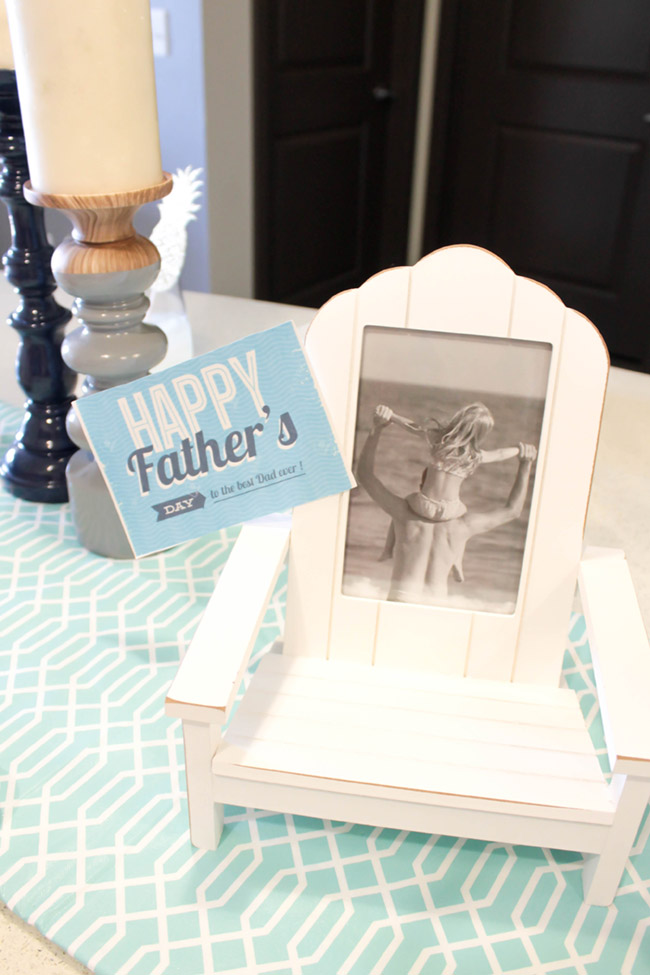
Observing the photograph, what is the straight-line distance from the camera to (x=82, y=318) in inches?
37.0

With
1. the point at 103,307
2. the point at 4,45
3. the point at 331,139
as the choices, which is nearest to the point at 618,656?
the point at 103,307

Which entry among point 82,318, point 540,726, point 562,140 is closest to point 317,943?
point 540,726

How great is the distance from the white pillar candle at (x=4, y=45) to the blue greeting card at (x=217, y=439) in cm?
45

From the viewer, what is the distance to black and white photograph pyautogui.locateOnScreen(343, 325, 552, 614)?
2.49 feet

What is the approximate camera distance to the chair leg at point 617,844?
634 millimetres

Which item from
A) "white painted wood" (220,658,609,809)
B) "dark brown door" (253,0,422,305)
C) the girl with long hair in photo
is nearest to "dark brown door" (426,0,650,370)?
"dark brown door" (253,0,422,305)

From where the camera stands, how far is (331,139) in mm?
2959

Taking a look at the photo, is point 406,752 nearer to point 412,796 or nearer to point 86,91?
point 412,796

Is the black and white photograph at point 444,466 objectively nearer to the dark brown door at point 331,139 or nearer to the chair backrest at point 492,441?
the chair backrest at point 492,441

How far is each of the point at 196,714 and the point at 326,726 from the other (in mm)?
135

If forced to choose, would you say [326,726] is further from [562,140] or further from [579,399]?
[562,140]

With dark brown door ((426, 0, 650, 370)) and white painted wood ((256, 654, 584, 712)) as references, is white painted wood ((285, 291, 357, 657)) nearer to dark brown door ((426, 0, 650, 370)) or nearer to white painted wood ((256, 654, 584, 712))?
white painted wood ((256, 654, 584, 712))

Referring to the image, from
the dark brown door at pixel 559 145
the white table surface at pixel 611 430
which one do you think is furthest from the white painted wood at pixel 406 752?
the dark brown door at pixel 559 145

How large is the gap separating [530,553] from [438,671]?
0.15m
